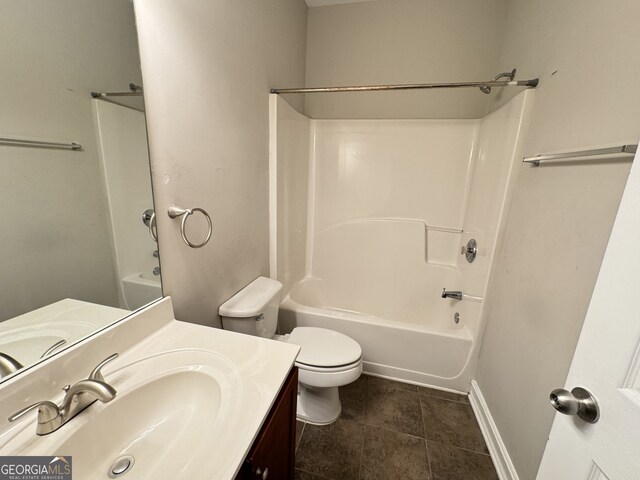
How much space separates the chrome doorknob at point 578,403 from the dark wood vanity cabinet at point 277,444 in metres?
0.61

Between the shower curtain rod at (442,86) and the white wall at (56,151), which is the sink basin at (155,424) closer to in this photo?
the white wall at (56,151)

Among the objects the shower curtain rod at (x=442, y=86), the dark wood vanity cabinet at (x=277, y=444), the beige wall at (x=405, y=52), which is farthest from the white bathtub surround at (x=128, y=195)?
the beige wall at (x=405, y=52)

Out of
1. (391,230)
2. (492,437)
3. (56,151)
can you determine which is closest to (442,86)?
(391,230)

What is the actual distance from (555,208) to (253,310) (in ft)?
4.45

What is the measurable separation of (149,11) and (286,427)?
52.5 inches

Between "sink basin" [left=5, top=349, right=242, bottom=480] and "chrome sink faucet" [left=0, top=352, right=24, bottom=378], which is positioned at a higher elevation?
"chrome sink faucet" [left=0, top=352, right=24, bottom=378]

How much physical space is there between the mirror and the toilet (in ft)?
1.60

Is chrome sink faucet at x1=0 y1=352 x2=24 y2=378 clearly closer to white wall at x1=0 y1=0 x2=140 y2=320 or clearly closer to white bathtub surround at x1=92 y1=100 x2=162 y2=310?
white wall at x1=0 y1=0 x2=140 y2=320

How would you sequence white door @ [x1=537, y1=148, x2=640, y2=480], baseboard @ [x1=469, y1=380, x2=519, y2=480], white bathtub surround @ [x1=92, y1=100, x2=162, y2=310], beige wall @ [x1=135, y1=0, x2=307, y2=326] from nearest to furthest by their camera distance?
white door @ [x1=537, y1=148, x2=640, y2=480]
white bathtub surround @ [x1=92, y1=100, x2=162, y2=310]
beige wall @ [x1=135, y1=0, x2=307, y2=326]
baseboard @ [x1=469, y1=380, x2=519, y2=480]

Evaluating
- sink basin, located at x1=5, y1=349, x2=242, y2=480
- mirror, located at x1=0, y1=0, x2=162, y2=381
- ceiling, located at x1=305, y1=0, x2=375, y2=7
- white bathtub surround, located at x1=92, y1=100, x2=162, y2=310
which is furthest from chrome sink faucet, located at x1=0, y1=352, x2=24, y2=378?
ceiling, located at x1=305, y1=0, x2=375, y2=7

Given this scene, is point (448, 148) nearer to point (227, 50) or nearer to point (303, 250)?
point (303, 250)

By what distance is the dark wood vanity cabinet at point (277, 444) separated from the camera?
59cm

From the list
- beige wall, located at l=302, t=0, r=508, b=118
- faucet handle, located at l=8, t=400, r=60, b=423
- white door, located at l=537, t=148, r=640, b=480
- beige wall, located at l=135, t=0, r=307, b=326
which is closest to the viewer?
white door, located at l=537, t=148, r=640, b=480

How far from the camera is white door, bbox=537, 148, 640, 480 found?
0.41 m
